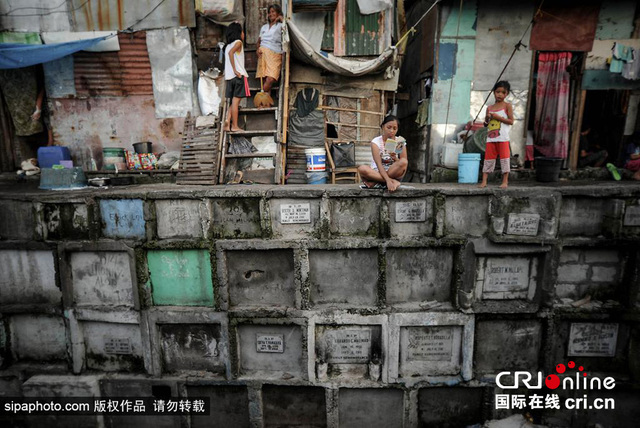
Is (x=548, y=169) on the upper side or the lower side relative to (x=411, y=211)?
upper

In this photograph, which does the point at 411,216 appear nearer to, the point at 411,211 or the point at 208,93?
the point at 411,211

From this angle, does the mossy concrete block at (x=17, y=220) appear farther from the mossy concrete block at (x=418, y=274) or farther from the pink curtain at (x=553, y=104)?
the pink curtain at (x=553, y=104)

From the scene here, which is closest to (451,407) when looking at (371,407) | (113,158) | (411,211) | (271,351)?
(371,407)

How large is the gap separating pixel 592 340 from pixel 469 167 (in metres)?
3.09

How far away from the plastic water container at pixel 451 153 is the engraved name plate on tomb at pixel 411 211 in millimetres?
2604

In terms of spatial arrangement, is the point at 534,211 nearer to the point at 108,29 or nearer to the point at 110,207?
the point at 110,207

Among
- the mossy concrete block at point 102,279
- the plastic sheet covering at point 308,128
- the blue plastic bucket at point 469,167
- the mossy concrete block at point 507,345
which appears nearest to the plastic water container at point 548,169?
the blue plastic bucket at point 469,167

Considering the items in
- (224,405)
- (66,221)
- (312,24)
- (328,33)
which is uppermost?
(312,24)

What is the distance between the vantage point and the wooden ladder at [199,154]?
604 centimetres

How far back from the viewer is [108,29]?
7.16 meters

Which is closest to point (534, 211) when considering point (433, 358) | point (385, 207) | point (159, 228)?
point (385, 207)

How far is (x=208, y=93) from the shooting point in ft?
23.7

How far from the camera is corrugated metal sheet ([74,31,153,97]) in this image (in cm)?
712

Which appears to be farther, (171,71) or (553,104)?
(171,71)
